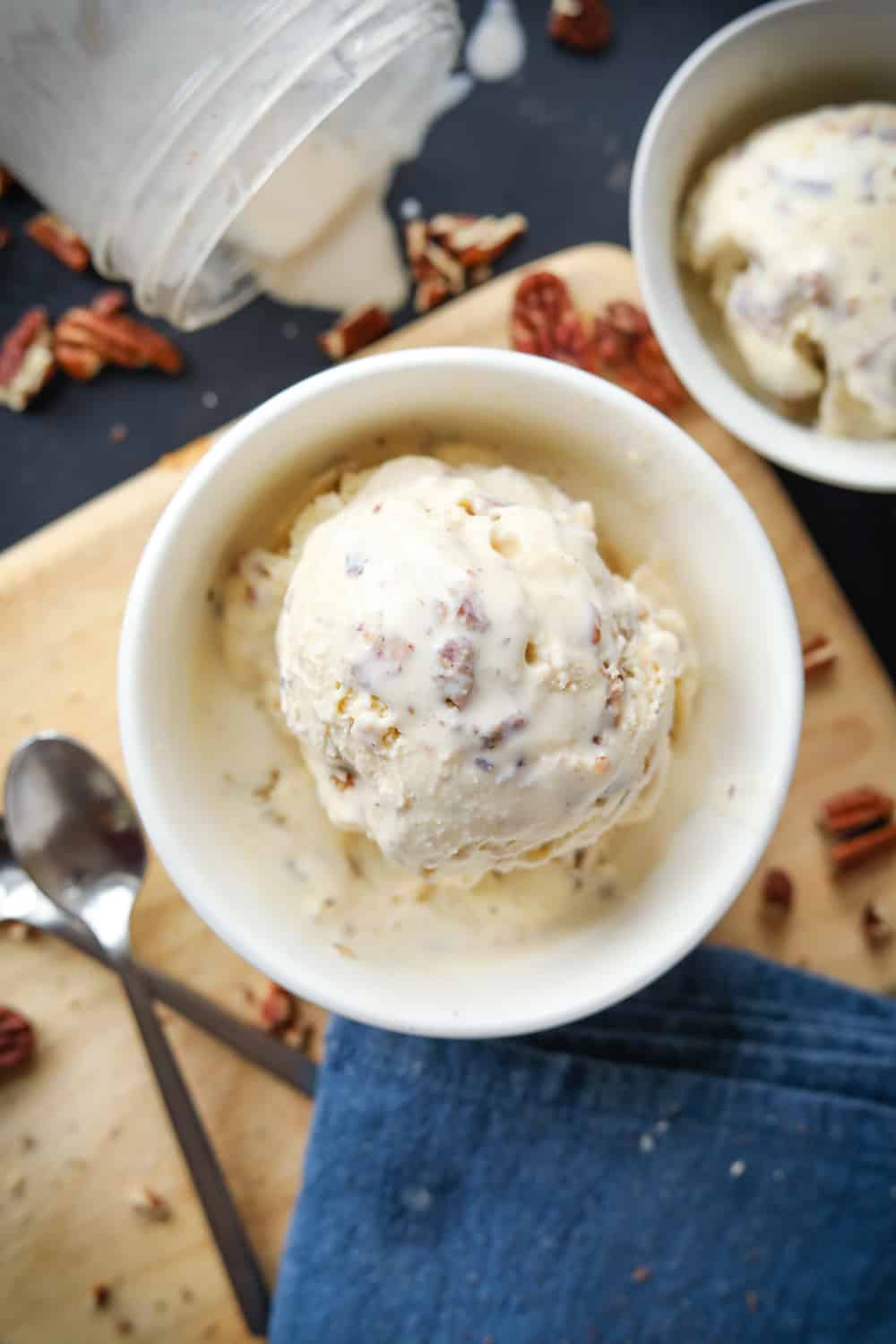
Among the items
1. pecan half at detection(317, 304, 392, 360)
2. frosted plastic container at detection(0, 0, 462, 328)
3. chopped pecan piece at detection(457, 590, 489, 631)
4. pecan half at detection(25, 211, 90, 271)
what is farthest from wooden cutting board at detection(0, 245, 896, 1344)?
chopped pecan piece at detection(457, 590, 489, 631)

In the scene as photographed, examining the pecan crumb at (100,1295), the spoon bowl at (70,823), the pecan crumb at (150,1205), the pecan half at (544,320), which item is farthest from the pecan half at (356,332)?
the pecan crumb at (100,1295)

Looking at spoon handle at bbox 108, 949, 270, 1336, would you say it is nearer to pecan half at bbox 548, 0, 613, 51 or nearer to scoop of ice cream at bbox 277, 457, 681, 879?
scoop of ice cream at bbox 277, 457, 681, 879

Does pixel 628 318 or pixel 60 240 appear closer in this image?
pixel 628 318

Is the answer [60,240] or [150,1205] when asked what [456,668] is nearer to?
[150,1205]

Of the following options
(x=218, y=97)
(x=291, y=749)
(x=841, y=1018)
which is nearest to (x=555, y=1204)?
(x=841, y=1018)

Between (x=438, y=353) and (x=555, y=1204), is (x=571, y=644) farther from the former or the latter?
(x=555, y=1204)

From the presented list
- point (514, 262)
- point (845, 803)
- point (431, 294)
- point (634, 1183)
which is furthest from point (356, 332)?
point (634, 1183)
